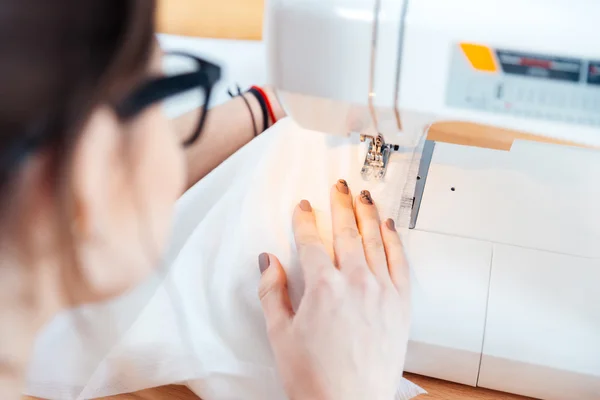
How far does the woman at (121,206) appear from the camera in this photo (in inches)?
14.5

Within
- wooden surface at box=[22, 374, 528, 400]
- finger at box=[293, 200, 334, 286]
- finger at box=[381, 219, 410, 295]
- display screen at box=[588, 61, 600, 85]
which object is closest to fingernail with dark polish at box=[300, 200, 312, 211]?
finger at box=[293, 200, 334, 286]

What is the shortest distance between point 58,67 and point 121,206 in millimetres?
192

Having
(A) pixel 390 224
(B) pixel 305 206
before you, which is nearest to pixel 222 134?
(B) pixel 305 206

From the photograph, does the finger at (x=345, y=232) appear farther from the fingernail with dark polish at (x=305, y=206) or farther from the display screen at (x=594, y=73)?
the display screen at (x=594, y=73)

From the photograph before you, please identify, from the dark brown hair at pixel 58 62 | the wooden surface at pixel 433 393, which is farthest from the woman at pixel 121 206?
the wooden surface at pixel 433 393

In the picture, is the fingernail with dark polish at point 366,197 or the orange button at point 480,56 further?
the fingernail with dark polish at point 366,197

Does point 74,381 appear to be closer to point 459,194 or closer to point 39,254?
point 39,254

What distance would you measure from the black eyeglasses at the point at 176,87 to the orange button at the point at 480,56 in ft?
0.86

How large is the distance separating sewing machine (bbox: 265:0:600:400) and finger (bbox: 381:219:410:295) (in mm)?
16

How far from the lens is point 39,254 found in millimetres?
488

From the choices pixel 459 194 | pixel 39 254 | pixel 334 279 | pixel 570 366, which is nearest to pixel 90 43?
pixel 39 254

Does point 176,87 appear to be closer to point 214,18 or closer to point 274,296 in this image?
point 274,296

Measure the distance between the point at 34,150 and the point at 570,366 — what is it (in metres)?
0.67

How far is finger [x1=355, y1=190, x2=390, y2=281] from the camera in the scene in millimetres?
733
